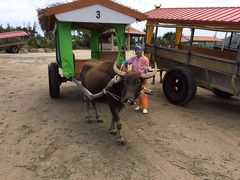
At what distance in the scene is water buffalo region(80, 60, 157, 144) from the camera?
4508mm

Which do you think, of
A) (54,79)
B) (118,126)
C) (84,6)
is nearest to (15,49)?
(54,79)

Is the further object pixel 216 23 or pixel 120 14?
pixel 120 14

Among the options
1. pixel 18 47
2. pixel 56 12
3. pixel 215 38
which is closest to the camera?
pixel 56 12

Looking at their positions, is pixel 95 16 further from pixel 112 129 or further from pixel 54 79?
pixel 112 129

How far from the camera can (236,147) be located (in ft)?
16.4

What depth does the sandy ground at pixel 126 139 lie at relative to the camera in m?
4.12

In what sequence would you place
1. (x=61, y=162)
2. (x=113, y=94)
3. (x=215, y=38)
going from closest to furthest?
(x=61, y=162), (x=113, y=94), (x=215, y=38)

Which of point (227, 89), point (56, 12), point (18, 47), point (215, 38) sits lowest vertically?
point (18, 47)

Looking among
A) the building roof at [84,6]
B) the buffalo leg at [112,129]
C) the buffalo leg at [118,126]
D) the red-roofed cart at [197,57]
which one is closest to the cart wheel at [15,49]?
the red-roofed cart at [197,57]

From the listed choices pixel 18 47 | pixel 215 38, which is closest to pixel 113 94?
pixel 215 38

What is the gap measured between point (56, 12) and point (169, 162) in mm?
3955

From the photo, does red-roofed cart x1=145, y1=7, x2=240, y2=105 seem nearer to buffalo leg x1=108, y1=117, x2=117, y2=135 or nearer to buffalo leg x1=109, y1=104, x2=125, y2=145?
buffalo leg x1=108, y1=117, x2=117, y2=135

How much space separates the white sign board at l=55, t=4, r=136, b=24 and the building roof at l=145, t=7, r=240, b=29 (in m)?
0.96

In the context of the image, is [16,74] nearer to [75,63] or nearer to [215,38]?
[75,63]
